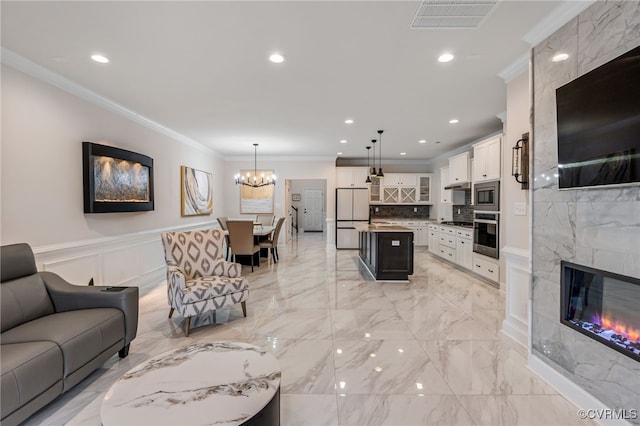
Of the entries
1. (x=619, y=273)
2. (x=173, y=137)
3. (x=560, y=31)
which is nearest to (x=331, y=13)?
(x=560, y=31)

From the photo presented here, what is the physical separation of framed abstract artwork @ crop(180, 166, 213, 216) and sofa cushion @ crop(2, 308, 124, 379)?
3701mm

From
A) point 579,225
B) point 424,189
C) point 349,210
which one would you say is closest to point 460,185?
point 424,189

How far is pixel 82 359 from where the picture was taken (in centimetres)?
201

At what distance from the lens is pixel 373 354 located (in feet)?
8.47

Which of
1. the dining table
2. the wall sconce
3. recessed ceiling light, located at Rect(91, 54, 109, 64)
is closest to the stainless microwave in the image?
the wall sconce

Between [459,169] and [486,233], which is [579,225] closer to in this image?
[486,233]

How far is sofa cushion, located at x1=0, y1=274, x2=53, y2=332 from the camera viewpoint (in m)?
2.07

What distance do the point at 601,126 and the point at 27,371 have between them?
3.59 metres

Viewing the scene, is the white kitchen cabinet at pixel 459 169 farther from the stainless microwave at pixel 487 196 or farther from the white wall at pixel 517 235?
the white wall at pixel 517 235

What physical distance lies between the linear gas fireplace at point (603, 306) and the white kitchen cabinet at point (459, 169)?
13.8 feet

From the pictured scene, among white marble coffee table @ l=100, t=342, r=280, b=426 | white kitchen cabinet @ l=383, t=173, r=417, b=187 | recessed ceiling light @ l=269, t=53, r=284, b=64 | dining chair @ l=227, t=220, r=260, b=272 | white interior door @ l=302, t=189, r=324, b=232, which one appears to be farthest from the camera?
white interior door @ l=302, t=189, r=324, b=232

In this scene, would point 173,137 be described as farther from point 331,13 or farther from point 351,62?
point 331,13

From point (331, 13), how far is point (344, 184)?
6234 mm

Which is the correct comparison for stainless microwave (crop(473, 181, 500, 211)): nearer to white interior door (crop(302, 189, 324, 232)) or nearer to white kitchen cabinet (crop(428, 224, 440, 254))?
white kitchen cabinet (crop(428, 224, 440, 254))
